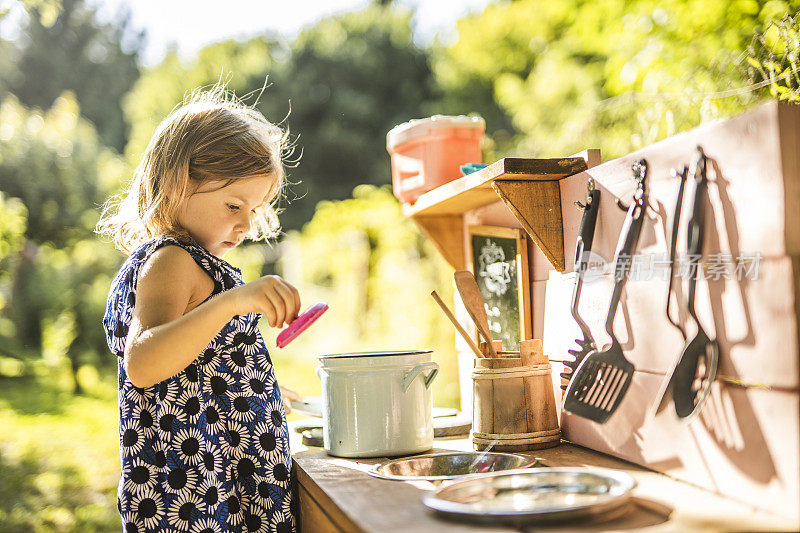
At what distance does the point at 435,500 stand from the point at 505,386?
0.43 m

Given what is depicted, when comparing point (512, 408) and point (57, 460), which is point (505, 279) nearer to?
point (512, 408)

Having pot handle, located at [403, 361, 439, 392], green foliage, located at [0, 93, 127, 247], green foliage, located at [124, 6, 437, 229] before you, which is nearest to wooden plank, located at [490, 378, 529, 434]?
pot handle, located at [403, 361, 439, 392]

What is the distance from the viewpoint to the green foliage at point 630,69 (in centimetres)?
223

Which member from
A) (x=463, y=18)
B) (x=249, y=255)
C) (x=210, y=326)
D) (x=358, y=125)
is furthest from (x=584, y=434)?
(x=358, y=125)

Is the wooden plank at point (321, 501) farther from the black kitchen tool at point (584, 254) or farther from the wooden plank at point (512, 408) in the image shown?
the black kitchen tool at point (584, 254)

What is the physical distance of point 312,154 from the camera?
13320mm

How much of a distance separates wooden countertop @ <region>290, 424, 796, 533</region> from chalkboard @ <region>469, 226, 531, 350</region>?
1.09ft

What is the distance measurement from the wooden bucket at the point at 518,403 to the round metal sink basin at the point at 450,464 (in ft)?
0.15

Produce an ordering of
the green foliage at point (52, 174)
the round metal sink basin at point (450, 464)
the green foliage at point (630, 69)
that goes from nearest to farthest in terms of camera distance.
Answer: the round metal sink basin at point (450, 464), the green foliage at point (630, 69), the green foliage at point (52, 174)

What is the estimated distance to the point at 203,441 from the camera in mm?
1239

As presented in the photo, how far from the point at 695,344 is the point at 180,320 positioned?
0.73 metres

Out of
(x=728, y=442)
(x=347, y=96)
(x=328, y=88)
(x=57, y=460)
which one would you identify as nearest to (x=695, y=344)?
(x=728, y=442)

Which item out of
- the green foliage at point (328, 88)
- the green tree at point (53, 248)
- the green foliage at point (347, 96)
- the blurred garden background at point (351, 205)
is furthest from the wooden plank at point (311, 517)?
the green foliage at point (328, 88)

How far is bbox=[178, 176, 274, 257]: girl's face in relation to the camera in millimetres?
1278
